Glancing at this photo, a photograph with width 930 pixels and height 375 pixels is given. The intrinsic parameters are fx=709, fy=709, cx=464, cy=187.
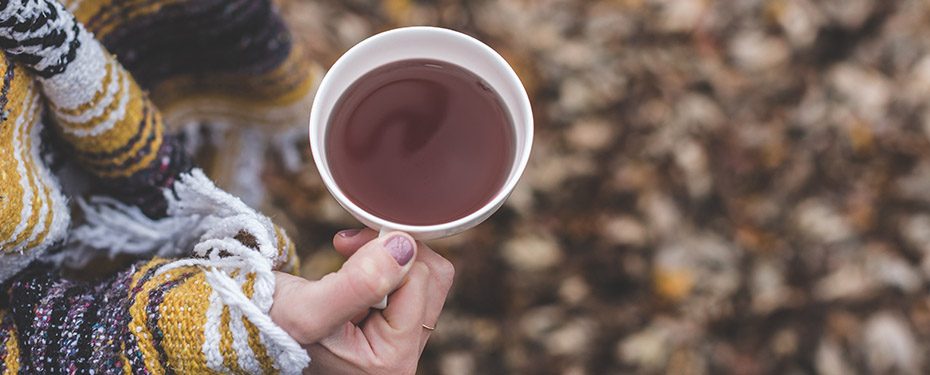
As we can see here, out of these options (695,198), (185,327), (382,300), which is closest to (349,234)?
(382,300)

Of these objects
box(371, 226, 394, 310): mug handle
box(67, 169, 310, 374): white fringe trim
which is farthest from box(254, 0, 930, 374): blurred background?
box(371, 226, 394, 310): mug handle

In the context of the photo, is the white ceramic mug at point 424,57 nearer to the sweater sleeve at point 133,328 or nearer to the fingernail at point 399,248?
the fingernail at point 399,248

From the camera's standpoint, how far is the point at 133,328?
78 cm

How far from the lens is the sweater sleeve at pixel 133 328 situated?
2.50 ft

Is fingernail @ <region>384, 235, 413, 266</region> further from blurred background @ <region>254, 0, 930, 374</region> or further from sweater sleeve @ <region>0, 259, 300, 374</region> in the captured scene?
blurred background @ <region>254, 0, 930, 374</region>

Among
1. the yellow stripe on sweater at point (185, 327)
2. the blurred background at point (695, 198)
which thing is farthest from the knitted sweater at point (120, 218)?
the blurred background at point (695, 198)

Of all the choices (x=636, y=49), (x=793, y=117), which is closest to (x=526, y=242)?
(x=636, y=49)

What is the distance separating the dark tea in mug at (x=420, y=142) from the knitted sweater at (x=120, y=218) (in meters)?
0.13

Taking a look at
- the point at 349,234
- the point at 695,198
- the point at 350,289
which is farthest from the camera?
the point at 695,198

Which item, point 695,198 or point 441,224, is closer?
point 441,224

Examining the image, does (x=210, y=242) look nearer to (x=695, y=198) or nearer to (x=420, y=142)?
(x=420, y=142)

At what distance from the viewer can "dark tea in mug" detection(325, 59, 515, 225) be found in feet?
2.77

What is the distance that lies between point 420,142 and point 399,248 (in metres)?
0.18

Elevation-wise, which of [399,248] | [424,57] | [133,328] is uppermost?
[424,57]
